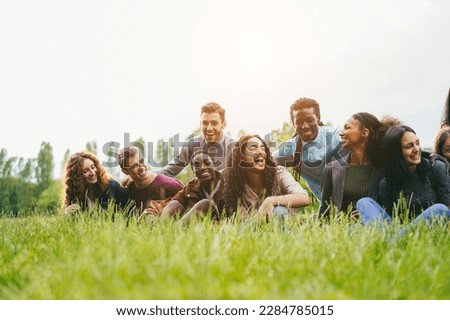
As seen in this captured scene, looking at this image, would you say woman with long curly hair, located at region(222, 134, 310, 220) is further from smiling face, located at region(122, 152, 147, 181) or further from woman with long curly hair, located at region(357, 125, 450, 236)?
smiling face, located at region(122, 152, 147, 181)

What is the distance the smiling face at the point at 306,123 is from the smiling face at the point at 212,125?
A: 0.64 meters

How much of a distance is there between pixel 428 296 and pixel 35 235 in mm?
2847

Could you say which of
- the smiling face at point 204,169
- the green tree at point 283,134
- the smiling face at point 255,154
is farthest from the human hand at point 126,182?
the green tree at point 283,134

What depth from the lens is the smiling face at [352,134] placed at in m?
5.16

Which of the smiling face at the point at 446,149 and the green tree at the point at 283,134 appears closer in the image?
the smiling face at the point at 446,149

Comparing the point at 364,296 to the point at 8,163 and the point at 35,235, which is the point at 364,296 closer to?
the point at 35,235

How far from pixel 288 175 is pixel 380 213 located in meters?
0.80

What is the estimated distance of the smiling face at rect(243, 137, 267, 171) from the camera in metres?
5.09

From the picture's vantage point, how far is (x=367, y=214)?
4922 mm

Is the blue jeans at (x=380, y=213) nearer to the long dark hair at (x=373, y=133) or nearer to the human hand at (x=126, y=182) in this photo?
the long dark hair at (x=373, y=133)

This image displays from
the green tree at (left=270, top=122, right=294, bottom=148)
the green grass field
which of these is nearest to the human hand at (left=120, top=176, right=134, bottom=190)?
the green grass field

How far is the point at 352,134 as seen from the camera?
517 cm

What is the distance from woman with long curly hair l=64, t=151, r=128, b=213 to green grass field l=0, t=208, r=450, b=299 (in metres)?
1.18
